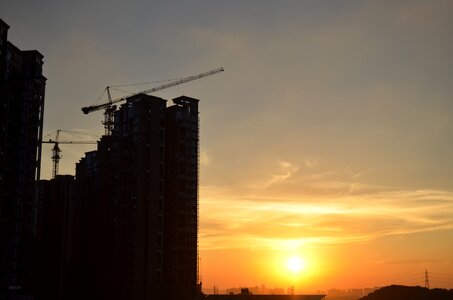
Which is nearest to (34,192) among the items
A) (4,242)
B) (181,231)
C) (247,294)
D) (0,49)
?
(4,242)

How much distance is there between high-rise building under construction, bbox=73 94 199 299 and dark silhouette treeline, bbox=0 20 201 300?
25 cm

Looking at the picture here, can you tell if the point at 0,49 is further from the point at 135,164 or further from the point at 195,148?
the point at 195,148

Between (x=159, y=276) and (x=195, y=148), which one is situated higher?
(x=195, y=148)

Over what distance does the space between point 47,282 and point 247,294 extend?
5478 cm

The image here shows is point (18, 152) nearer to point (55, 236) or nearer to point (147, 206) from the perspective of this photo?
point (147, 206)

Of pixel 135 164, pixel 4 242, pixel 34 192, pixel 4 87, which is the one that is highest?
pixel 4 87

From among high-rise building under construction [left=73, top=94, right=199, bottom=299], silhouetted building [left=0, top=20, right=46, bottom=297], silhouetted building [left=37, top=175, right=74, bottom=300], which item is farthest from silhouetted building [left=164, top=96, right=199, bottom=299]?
silhouetted building [left=0, top=20, right=46, bottom=297]

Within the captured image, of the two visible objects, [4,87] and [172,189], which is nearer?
[4,87]

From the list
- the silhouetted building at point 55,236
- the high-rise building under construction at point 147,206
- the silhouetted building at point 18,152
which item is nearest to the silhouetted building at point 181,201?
the high-rise building under construction at point 147,206

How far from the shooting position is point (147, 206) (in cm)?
13488

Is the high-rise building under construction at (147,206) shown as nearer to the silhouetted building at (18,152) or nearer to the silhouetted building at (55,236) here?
the silhouetted building at (55,236)

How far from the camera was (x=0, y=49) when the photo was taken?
110250mm

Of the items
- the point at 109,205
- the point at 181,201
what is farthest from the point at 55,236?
the point at 181,201

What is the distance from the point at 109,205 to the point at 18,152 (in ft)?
121
